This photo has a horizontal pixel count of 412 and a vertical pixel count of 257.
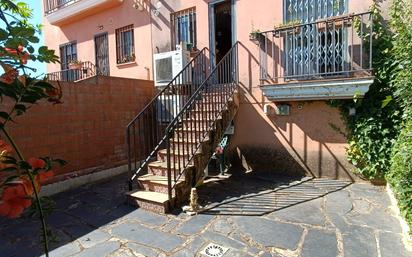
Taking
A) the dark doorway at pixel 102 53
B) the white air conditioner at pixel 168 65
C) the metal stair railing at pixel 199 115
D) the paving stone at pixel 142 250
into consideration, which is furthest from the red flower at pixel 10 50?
the dark doorway at pixel 102 53

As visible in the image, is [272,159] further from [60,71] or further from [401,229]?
[60,71]

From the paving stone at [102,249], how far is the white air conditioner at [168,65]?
4.40 metres

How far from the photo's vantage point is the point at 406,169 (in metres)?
3.21

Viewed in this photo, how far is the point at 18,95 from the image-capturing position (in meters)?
1.12

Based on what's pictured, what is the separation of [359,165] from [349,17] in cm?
281

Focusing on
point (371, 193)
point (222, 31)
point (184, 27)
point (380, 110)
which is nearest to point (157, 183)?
point (371, 193)

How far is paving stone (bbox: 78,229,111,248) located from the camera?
143 inches

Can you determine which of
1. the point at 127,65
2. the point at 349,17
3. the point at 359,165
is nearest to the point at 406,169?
the point at 359,165

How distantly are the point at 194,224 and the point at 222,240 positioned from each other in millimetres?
606

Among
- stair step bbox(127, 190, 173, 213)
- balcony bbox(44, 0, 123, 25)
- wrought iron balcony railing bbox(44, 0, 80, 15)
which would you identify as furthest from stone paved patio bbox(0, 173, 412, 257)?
wrought iron balcony railing bbox(44, 0, 80, 15)

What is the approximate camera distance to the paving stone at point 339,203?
4395 millimetres

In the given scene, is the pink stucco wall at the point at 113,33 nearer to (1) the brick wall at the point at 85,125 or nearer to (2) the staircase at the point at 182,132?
(1) the brick wall at the point at 85,125

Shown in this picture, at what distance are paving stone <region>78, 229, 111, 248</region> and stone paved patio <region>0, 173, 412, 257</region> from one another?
1 centimetres

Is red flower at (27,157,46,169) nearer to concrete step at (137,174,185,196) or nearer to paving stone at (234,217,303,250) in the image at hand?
paving stone at (234,217,303,250)
